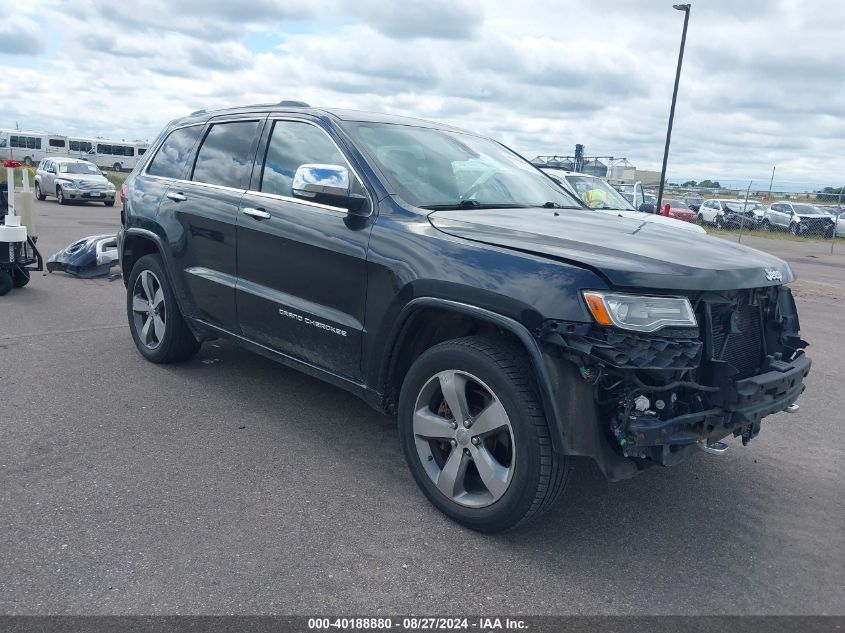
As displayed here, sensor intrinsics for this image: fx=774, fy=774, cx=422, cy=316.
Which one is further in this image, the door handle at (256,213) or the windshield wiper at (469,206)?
the door handle at (256,213)

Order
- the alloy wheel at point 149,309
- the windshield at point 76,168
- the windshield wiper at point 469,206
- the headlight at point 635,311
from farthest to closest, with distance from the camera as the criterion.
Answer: the windshield at point 76,168
the alloy wheel at point 149,309
the windshield wiper at point 469,206
the headlight at point 635,311

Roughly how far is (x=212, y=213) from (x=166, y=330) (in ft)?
3.74

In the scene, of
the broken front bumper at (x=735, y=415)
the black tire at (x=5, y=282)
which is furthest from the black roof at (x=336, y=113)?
the black tire at (x=5, y=282)

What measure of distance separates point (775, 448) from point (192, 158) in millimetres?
4290

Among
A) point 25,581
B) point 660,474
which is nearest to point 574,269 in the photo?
point 660,474

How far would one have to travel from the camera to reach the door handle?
453 cm

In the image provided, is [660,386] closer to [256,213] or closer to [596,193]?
[256,213]

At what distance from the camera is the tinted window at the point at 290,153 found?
436 cm

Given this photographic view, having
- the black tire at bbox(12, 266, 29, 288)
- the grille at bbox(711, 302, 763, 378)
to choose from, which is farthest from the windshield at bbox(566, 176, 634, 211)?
the grille at bbox(711, 302, 763, 378)

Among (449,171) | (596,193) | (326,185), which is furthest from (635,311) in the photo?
(596,193)

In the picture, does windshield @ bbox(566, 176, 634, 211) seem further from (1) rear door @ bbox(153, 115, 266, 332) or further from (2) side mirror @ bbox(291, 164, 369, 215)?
(2) side mirror @ bbox(291, 164, 369, 215)

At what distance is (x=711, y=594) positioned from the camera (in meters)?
3.08

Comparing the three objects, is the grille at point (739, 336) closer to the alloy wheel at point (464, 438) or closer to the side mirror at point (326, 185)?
the alloy wheel at point (464, 438)

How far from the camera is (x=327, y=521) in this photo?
353 centimetres
